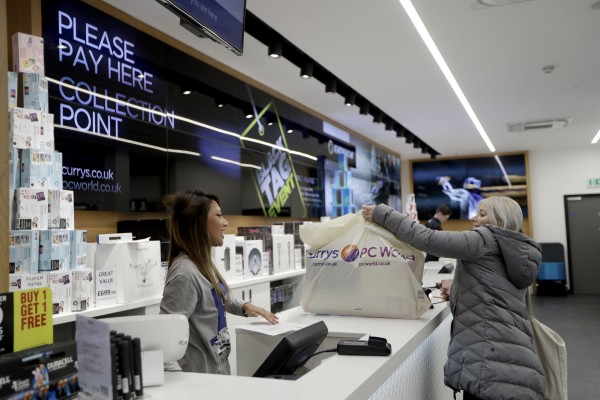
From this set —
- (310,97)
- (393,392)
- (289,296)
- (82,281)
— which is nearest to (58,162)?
(82,281)

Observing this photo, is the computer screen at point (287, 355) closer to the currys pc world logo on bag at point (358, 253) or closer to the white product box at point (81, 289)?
the currys pc world logo on bag at point (358, 253)

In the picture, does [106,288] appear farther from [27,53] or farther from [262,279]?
[262,279]

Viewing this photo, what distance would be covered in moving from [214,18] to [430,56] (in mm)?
3054

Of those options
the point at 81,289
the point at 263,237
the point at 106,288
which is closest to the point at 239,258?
the point at 263,237

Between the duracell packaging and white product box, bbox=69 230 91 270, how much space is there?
65.3 inches

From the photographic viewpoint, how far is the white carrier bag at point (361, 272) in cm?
211

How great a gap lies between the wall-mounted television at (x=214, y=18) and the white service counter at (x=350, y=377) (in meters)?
1.30

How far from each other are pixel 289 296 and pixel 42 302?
4088 millimetres

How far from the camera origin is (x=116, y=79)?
11.7ft

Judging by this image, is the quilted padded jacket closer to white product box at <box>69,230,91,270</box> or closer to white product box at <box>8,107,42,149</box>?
white product box at <box>69,230,91,270</box>

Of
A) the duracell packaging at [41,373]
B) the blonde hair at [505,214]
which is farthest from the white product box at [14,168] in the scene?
the blonde hair at [505,214]

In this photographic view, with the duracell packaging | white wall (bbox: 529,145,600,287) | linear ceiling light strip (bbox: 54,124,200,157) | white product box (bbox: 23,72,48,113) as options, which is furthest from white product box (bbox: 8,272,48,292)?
white wall (bbox: 529,145,600,287)

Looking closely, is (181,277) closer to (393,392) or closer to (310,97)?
(393,392)

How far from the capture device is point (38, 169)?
2.64 m
